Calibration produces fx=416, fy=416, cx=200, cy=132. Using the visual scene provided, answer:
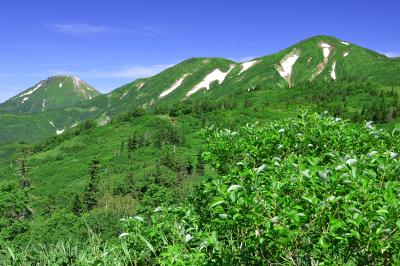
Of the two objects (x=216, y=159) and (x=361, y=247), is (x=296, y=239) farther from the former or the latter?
(x=216, y=159)

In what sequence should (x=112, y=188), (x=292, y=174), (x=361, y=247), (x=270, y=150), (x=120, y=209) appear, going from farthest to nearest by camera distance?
(x=112, y=188), (x=120, y=209), (x=270, y=150), (x=292, y=174), (x=361, y=247)

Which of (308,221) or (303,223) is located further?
(308,221)

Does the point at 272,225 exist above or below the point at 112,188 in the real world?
above

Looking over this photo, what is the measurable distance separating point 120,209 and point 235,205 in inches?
5177

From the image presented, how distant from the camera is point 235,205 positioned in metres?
6.90

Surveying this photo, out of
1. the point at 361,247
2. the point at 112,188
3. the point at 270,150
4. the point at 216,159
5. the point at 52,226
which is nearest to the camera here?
the point at 361,247

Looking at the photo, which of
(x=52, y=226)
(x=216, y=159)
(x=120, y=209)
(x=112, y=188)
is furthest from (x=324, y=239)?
(x=112, y=188)

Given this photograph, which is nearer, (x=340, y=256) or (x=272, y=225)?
(x=272, y=225)

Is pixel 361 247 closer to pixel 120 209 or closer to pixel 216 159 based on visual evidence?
pixel 216 159

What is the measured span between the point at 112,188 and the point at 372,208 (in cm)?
17330

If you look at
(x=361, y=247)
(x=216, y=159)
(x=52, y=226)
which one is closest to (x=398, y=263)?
(x=361, y=247)

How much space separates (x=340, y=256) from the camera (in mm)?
7164

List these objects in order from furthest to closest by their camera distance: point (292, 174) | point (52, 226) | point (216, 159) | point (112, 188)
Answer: point (112, 188) < point (52, 226) < point (216, 159) < point (292, 174)

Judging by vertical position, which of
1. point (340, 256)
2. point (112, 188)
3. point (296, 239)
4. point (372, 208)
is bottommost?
point (112, 188)
